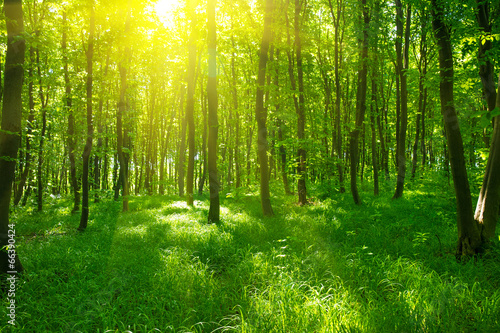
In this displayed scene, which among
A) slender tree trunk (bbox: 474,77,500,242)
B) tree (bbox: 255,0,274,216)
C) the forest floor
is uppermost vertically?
tree (bbox: 255,0,274,216)

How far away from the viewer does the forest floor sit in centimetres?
328

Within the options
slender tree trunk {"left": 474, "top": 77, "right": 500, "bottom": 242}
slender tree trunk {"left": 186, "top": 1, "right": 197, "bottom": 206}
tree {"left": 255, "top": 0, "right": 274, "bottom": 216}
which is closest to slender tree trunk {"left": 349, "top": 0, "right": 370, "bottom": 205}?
tree {"left": 255, "top": 0, "right": 274, "bottom": 216}

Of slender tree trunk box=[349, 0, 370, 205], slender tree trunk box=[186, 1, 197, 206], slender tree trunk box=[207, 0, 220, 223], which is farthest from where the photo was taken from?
slender tree trunk box=[186, 1, 197, 206]

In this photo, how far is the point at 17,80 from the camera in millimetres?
5020

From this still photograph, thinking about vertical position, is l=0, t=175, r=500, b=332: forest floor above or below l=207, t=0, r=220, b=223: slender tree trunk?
below

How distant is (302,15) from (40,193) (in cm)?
1659

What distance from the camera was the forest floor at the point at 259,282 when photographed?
3.28m

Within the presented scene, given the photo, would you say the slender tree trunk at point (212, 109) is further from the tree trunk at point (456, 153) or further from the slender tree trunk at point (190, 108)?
the tree trunk at point (456, 153)

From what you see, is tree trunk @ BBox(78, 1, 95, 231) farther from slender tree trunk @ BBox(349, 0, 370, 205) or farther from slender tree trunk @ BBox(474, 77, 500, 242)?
slender tree trunk @ BBox(474, 77, 500, 242)

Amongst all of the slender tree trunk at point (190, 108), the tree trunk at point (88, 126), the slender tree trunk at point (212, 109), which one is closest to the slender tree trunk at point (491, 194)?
the slender tree trunk at point (212, 109)

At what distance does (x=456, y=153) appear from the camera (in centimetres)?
530

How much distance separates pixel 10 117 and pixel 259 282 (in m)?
5.28

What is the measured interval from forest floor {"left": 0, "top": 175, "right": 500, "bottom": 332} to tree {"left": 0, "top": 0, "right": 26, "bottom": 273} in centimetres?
77

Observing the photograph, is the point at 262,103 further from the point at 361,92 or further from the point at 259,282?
the point at 259,282
